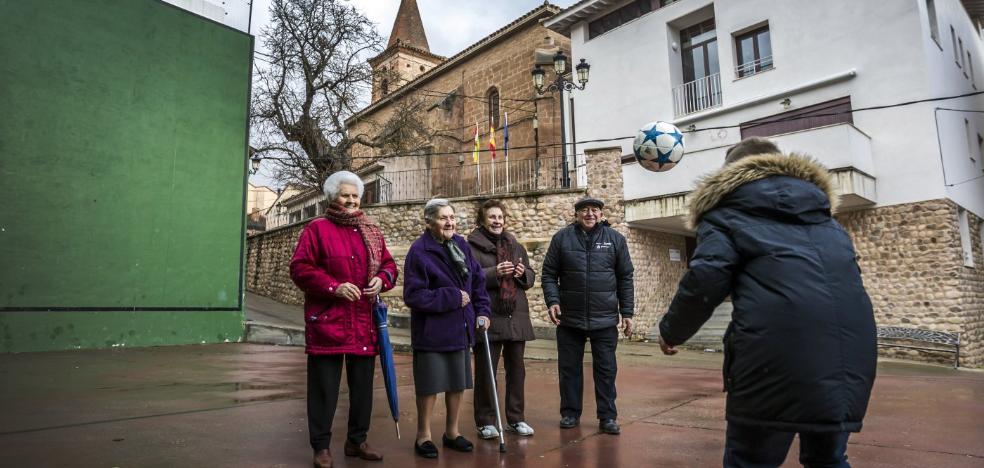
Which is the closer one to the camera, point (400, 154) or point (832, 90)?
point (832, 90)

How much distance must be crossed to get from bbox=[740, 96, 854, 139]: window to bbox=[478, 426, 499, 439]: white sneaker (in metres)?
12.3

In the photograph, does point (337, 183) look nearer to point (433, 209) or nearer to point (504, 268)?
point (433, 209)

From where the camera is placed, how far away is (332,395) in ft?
9.98

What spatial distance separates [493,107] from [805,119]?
45.5ft

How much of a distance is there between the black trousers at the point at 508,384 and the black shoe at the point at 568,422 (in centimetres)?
29

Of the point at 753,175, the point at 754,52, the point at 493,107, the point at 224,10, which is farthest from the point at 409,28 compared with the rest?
the point at 753,175

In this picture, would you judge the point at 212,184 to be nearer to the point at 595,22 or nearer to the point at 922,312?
the point at 595,22

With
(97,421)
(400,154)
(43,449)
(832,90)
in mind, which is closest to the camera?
(43,449)

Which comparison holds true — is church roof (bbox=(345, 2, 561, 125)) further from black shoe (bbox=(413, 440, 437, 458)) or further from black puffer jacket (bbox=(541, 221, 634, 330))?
black shoe (bbox=(413, 440, 437, 458))

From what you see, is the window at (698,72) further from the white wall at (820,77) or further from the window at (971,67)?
the window at (971,67)

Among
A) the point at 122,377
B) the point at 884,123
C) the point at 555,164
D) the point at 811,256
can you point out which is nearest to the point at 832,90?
the point at 884,123

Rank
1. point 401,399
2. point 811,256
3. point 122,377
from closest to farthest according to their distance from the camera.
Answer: point 811,256
point 401,399
point 122,377

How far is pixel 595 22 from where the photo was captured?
18359 millimetres

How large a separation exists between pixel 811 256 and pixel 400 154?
2072 cm
